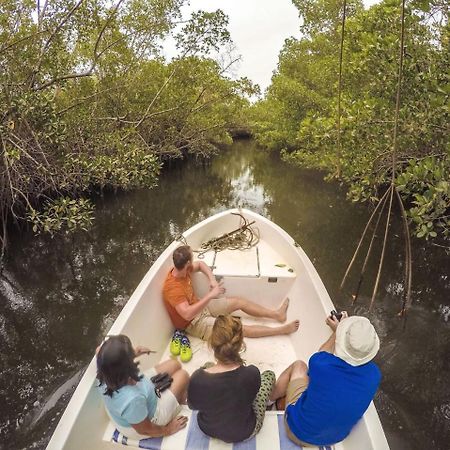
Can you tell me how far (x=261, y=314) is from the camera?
3.95 metres

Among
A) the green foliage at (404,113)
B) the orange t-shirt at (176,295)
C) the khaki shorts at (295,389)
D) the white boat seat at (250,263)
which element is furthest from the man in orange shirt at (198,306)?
the green foliage at (404,113)

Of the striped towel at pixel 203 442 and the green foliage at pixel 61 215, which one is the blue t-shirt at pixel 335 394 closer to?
the striped towel at pixel 203 442

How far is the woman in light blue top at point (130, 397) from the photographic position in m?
1.80

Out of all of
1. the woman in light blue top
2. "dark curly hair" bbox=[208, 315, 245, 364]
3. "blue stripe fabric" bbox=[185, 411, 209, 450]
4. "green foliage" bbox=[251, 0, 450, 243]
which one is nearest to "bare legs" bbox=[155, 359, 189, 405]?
the woman in light blue top

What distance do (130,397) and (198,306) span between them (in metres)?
1.45

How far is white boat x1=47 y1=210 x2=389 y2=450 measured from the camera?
2.14 meters

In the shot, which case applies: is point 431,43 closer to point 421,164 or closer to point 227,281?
point 421,164

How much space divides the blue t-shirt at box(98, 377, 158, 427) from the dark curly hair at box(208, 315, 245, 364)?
1.50 ft

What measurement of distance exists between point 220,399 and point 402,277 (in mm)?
5529

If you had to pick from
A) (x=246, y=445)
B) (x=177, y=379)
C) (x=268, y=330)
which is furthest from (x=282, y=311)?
(x=246, y=445)

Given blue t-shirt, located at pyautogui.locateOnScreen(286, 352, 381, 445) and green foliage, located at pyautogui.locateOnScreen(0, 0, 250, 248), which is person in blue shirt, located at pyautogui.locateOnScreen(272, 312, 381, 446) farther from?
green foliage, located at pyautogui.locateOnScreen(0, 0, 250, 248)

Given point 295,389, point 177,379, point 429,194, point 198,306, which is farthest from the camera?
point 198,306

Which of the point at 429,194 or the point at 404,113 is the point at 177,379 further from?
the point at 404,113

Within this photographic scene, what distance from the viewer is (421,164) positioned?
11.1 ft
